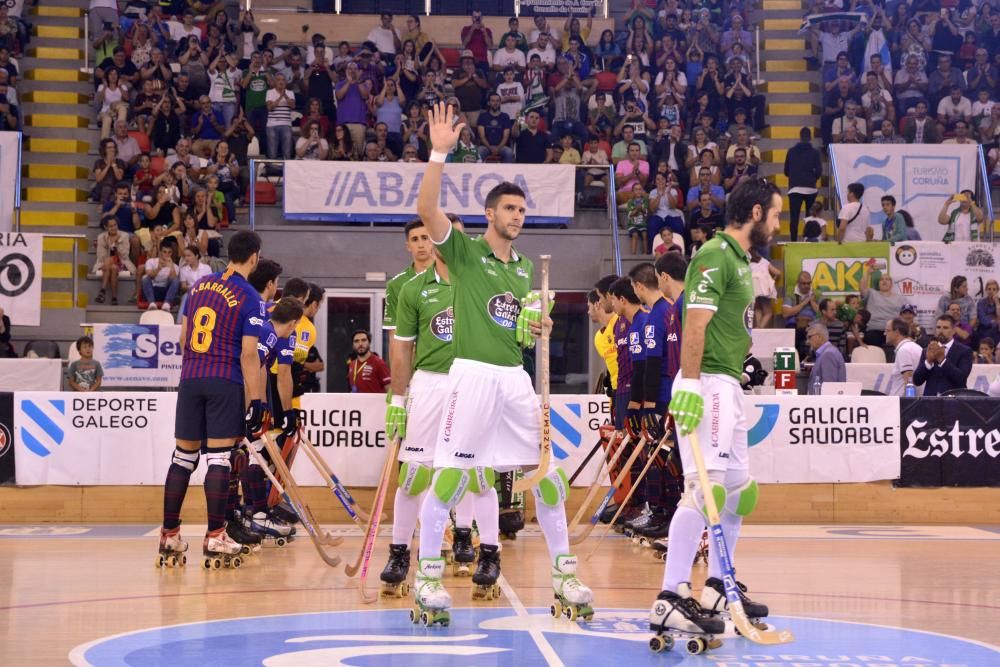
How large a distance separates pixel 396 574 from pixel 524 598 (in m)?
0.85

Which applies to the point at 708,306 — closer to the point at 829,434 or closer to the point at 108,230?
the point at 829,434

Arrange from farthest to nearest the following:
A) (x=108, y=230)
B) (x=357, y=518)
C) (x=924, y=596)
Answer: (x=108, y=230) < (x=357, y=518) < (x=924, y=596)

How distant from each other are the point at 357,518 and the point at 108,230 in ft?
35.3

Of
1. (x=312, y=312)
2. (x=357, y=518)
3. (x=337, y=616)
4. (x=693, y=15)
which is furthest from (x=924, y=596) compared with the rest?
(x=693, y=15)

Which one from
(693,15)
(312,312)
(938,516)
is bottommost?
(938,516)

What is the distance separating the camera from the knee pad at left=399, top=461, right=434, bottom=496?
30.1ft

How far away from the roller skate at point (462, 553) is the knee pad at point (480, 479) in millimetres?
2513

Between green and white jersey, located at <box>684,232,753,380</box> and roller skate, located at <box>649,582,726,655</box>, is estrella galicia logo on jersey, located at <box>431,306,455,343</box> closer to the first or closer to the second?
green and white jersey, located at <box>684,232,753,380</box>

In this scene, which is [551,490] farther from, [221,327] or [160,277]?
[160,277]

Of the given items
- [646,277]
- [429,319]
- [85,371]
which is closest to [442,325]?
[429,319]

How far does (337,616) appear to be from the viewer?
8305 millimetres

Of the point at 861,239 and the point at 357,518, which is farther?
the point at 861,239

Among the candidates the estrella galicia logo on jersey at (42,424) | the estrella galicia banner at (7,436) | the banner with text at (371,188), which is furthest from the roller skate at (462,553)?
the banner with text at (371,188)

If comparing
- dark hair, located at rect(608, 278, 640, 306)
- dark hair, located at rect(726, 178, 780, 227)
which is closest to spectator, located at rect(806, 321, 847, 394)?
dark hair, located at rect(608, 278, 640, 306)
